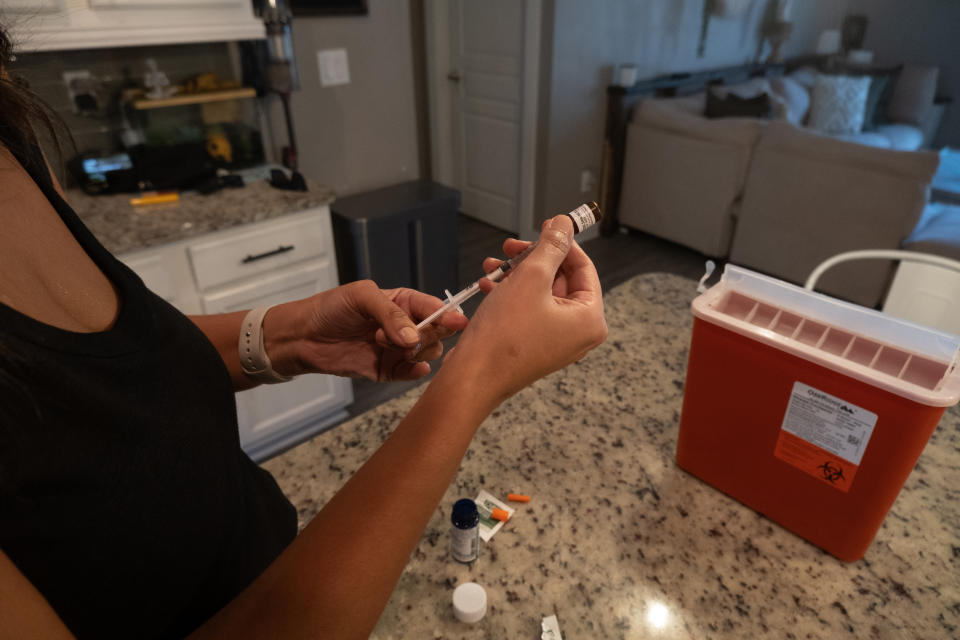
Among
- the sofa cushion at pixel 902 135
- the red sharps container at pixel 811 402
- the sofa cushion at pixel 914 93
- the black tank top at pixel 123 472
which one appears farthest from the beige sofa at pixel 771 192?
the black tank top at pixel 123 472

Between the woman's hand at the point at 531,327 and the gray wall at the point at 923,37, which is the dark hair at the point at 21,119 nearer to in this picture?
the woman's hand at the point at 531,327

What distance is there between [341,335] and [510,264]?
0.27 m

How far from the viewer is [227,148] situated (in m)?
2.34

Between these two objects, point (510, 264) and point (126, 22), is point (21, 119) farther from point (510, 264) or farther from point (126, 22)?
point (126, 22)

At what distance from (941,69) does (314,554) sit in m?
7.32

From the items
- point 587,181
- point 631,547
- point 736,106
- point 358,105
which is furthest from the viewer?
point 587,181

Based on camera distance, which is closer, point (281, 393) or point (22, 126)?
point (22, 126)

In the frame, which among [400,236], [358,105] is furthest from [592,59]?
[400,236]

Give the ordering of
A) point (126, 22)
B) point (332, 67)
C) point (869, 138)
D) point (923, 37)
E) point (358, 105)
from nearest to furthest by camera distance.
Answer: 1. point (126, 22)
2. point (332, 67)
3. point (358, 105)
4. point (869, 138)
5. point (923, 37)

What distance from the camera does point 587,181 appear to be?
13.5ft

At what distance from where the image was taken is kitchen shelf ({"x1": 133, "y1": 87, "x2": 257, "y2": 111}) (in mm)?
2039

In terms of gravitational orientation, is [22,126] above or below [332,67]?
above

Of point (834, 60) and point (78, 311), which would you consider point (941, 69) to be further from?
point (78, 311)

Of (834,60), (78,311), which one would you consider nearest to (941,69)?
(834,60)
